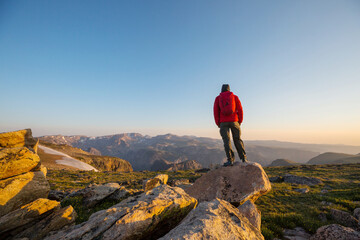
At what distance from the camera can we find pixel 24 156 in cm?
919

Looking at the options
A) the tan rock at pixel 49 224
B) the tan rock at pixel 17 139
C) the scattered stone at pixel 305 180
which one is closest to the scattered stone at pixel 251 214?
the tan rock at pixel 49 224

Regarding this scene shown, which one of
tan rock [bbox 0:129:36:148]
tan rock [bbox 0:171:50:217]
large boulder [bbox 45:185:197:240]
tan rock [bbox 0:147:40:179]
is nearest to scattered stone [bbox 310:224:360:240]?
large boulder [bbox 45:185:197:240]

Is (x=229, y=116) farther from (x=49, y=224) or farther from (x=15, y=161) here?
(x=15, y=161)

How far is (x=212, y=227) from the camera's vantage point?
3.73m

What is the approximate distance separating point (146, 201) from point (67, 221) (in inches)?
197

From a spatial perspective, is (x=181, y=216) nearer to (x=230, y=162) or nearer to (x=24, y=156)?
(x=230, y=162)

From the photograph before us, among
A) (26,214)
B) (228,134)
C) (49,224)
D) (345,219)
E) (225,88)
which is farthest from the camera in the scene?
(225,88)

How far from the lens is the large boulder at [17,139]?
32.7 ft

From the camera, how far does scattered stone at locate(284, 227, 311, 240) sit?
649 centimetres

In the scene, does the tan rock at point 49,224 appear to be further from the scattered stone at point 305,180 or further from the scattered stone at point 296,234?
the scattered stone at point 305,180

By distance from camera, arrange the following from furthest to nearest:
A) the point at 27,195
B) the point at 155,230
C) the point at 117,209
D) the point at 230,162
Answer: the point at 230,162 → the point at 27,195 → the point at 117,209 → the point at 155,230

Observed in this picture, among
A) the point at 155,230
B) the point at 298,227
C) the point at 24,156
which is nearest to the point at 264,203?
the point at 298,227

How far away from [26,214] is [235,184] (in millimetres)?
11065

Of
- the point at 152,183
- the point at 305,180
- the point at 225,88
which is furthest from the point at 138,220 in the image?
the point at 305,180
